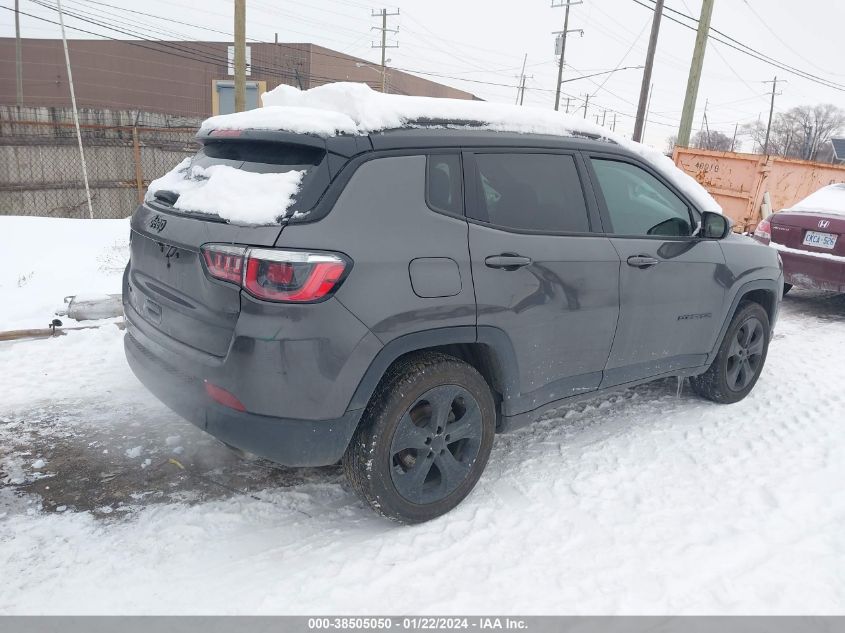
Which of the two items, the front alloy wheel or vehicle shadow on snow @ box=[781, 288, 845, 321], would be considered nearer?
the front alloy wheel

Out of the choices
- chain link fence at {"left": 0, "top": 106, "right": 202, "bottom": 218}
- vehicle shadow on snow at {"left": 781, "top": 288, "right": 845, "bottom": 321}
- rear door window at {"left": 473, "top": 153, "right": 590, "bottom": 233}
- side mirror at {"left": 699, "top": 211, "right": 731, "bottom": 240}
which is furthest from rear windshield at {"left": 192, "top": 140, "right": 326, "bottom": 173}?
chain link fence at {"left": 0, "top": 106, "right": 202, "bottom": 218}

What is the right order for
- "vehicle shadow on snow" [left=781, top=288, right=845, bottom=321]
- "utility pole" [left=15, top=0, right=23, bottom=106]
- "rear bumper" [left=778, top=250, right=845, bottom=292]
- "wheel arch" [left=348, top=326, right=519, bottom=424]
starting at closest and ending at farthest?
"wheel arch" [left=348, top=326, right=519, bottom=424]
"rear bumper" [left=778, top=250, right=845, bottom=292]
"vehicle shadow on snow" [left=781, top=288, right=845, bottom=321]
"utility pole" [left=15, top=0, right=23, bottom=106]

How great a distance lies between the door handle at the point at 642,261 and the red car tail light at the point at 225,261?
2.13 metres

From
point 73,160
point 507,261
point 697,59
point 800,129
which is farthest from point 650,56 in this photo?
point 800,129

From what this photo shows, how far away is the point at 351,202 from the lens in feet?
8.34

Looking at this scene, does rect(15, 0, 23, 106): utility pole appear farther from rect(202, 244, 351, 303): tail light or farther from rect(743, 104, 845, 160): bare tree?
rect(743, 104, 845, 160): bare tree

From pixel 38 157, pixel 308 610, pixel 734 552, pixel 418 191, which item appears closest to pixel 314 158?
pixel 418 191

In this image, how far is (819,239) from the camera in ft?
22.8

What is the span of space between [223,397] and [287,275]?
60cm

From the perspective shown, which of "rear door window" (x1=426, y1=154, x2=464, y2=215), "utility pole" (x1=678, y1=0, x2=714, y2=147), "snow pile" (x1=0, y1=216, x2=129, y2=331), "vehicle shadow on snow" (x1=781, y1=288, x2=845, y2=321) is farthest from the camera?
"utility pole" (x1=678, y1=0, x2=714, y2=147)

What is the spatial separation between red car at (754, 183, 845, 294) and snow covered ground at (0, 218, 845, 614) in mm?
3105

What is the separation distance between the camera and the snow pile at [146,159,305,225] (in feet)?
8.18

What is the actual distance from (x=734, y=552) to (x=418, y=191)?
2.12m

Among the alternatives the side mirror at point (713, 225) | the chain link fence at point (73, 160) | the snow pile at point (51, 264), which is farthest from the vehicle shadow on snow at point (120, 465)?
the chain link fence at point (73, 160)
